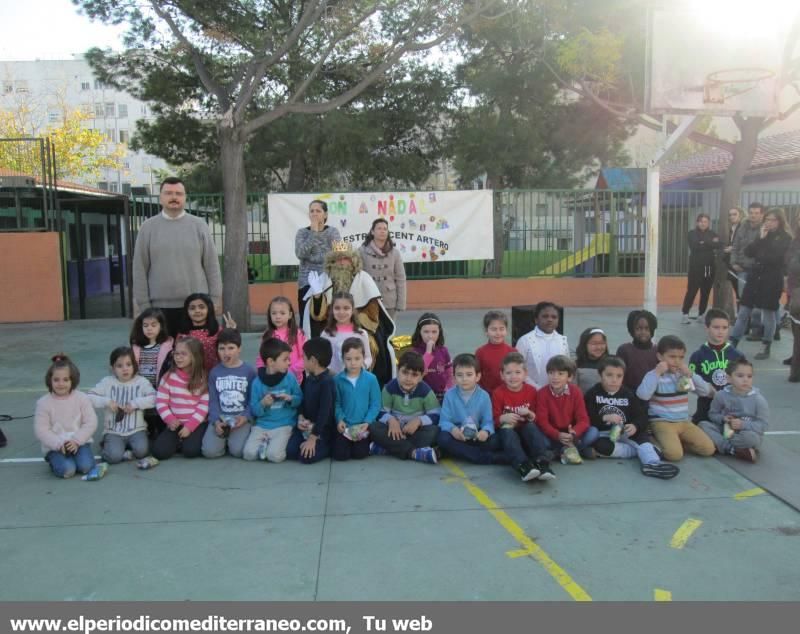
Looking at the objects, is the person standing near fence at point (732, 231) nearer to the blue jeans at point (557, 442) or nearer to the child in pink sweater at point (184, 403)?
the blue jeans at point (557, 442)

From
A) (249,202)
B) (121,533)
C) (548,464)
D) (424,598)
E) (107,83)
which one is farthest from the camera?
(107,83)

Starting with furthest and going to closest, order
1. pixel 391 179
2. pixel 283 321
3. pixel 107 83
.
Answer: pixel 391 179 < pixel 107 83 < pixel 283 321

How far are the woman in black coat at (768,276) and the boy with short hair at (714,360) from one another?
10.6 feet

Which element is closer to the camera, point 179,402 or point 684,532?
point 684,532

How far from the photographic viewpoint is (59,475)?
185 inches

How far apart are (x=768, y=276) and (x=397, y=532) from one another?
21.6 feet

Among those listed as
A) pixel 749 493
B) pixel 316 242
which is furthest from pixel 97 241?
pixel 749 493

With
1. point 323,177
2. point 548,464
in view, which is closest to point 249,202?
point 323,177

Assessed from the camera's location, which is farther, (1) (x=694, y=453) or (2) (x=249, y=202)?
(2) (x=249, y=202)

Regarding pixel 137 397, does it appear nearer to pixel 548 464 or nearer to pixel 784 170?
pixel 548 464

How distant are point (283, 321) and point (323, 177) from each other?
46.1 feet

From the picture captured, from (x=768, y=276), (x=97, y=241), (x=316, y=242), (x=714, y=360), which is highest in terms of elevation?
(x=97, y=241)

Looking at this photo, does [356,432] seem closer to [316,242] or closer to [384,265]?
[384,265]

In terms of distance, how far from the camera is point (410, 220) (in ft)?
41.5
